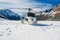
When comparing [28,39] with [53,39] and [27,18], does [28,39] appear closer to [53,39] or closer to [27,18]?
[53,39]

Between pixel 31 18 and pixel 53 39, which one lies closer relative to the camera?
pixel 53 39

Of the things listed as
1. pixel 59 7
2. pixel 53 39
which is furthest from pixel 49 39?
pixel 59 7

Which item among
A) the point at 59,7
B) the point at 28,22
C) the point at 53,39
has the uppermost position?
the point at 53,39

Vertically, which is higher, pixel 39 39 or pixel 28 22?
pixel 39 39

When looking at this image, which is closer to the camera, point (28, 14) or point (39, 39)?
point (39, 39)

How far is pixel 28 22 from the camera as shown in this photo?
50.3 feet

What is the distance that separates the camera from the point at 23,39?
559 cm

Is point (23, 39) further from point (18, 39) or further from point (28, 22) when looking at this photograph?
point (28, 22)

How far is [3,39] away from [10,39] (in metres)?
0.23

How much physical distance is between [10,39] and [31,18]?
1003cm

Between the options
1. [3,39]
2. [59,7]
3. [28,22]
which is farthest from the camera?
[59,7]

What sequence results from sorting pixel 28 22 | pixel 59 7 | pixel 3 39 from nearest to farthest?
1. pixel 3 39
2. pixel 28 22
3. pixel 59 7

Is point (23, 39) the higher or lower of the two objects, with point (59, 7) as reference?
higher

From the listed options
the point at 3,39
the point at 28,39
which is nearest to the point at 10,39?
the point at 3,39
